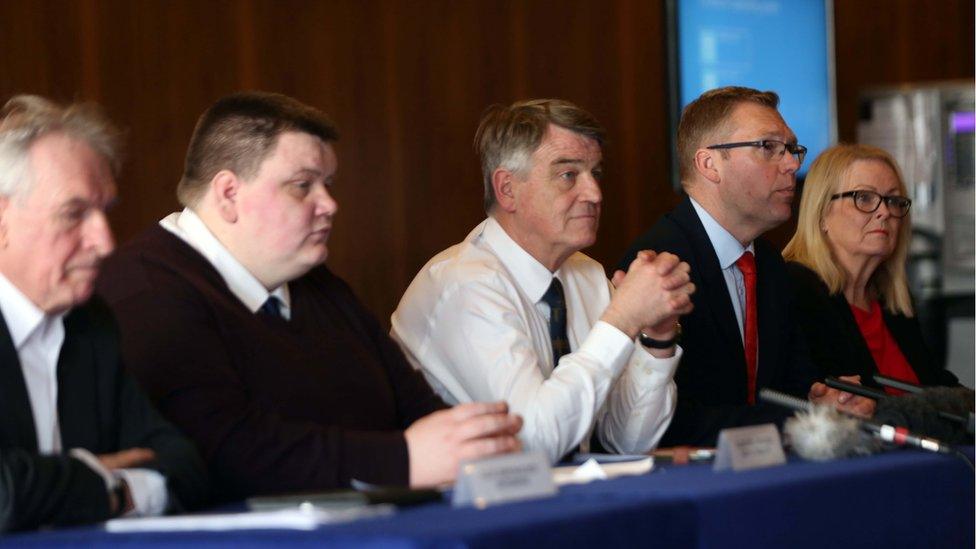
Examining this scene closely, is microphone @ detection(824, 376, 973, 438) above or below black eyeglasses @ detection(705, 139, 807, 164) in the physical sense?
below

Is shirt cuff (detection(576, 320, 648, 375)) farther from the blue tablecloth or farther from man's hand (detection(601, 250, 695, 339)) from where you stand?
the blue tablecloth

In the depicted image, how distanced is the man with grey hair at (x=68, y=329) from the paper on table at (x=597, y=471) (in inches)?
21.0

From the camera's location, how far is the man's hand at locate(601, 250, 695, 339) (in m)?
2.69

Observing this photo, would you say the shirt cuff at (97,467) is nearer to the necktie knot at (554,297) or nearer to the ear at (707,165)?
the necktie knot at (554,297)

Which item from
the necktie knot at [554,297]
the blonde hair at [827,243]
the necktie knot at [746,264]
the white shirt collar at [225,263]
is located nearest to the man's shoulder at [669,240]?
the necktie knot at [746,264]

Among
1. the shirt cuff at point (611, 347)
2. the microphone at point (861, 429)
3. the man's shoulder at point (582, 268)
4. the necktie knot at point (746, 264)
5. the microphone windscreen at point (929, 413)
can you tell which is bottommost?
the microphone windscreen at point (929, 413)

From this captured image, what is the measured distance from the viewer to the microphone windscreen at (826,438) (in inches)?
88.7

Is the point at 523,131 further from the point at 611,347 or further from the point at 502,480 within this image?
the point at 502,480

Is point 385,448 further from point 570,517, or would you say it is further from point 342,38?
point 342,38

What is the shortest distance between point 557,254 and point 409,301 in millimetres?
347

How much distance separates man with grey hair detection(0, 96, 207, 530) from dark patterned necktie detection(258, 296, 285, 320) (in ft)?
1.34

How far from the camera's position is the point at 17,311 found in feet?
6.38

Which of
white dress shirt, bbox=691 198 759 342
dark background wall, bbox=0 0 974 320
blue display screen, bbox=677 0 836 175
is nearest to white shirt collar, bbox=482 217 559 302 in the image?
white dress shirt, bbox=691 198 759 342

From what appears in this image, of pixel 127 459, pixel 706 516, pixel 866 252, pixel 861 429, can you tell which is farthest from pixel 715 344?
pixel 127 459
